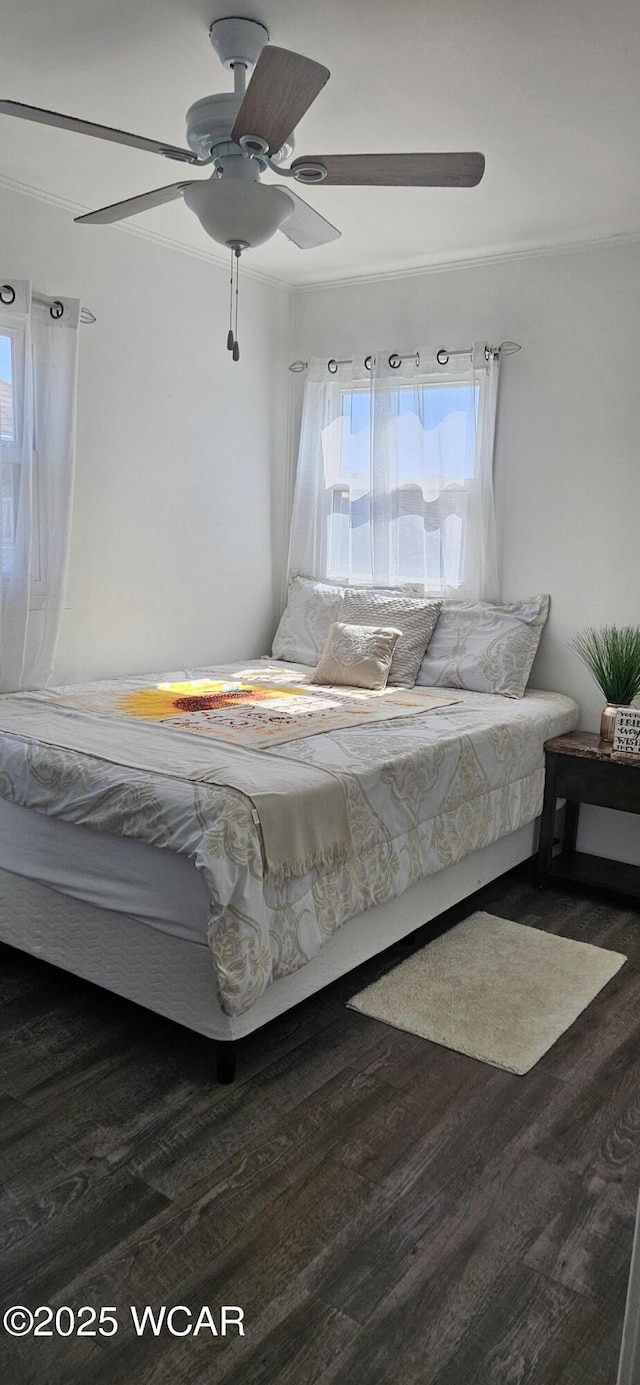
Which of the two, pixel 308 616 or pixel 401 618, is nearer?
pixel 401 618

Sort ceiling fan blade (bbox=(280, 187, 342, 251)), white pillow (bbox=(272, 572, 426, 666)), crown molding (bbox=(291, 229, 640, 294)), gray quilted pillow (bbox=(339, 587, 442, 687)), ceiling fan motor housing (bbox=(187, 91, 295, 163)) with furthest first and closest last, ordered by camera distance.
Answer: white pillow (bbox=(272, 572, 426, 666)) → gray quilted pillow (bbox=(339, 587, 442, 687)) → crown molding (bbox=(291, 229, 640, 294)) → ceiling fan blade (bbox=(280, 187, 342, 251)) → ceiling fan motor housing (bbox=(187, 91, 295, 163))

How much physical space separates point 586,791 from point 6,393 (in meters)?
2.55

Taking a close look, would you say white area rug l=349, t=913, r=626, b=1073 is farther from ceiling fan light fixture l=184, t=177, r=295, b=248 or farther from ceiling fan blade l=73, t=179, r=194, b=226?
ceiling fan blade l=73, t=179, r=194, b=226

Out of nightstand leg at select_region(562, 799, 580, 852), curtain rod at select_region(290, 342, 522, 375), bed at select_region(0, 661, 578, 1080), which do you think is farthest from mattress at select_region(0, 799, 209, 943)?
curtain rod at select_region(290, 342, 522, 375)

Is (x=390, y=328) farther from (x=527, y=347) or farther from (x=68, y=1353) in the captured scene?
(x=68, y=1353)

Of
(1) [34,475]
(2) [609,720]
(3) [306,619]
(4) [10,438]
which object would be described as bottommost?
(2) [609,720]

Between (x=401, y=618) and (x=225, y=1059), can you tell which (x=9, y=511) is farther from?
(x=225, y=1059)

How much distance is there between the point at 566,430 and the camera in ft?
12.7

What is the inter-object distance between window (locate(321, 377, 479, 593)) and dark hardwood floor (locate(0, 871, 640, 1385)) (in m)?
2.27

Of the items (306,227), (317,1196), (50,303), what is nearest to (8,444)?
(50,303)

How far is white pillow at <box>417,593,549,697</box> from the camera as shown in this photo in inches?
152

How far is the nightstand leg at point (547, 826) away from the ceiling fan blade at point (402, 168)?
2013 millimetres

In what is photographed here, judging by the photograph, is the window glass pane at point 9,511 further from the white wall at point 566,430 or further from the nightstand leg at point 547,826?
the nightstand leg at point 547,826

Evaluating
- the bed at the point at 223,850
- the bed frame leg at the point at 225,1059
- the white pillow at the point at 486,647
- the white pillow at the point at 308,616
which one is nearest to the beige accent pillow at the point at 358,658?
the white pillow at the point at 486,647
